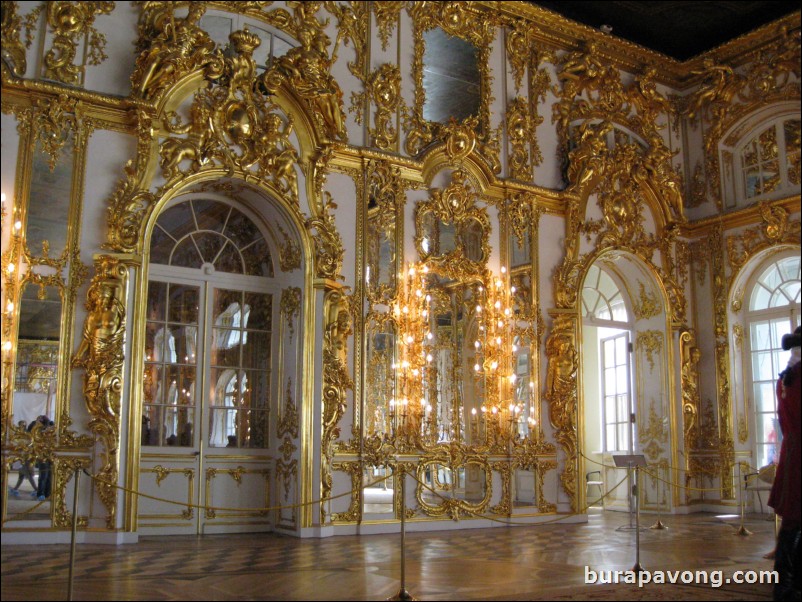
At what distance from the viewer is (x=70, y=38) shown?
374 inches

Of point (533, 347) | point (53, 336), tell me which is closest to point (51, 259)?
point (53, 336)

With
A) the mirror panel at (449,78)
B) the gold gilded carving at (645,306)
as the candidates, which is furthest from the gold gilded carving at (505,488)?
the mirror panel at (449,78)

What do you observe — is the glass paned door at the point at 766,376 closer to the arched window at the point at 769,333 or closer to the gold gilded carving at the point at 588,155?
the arched window at the point at 769,333

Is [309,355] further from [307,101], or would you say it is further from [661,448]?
[661,448]

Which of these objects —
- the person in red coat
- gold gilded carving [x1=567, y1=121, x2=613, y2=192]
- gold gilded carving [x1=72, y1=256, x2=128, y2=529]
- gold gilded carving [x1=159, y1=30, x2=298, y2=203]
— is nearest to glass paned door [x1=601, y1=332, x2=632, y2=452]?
gold gilded carving [x1=567, y1=121, x2=613, y2=192]

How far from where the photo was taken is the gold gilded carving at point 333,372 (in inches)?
409

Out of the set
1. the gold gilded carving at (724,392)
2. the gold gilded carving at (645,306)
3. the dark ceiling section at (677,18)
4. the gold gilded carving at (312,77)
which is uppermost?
the dark ceiling section at (677,18)

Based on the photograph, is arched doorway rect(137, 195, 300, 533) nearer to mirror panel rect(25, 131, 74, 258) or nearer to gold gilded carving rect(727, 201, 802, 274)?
mirror panel rect(25, 131, 74, 258)

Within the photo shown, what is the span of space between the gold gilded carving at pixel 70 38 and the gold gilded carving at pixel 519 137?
5765 mm

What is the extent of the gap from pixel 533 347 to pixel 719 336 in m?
3.68

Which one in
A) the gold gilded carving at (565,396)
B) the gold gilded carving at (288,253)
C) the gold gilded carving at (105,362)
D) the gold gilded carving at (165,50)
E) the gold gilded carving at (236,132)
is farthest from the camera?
the gold gilded carving at (565,396)

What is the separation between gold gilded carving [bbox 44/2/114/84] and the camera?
30.8 ft

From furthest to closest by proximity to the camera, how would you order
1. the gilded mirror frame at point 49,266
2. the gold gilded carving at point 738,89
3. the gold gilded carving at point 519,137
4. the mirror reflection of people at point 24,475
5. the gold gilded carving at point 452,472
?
the gold gilded carving at point 738,89
the gold gilded carving at point 519,137
the gold gilded carving at point 452,472
the gilded mirror frame at point 49,266
the mirror reflection of people at point 24,475

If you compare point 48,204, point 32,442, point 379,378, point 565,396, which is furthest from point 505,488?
point 48,204
